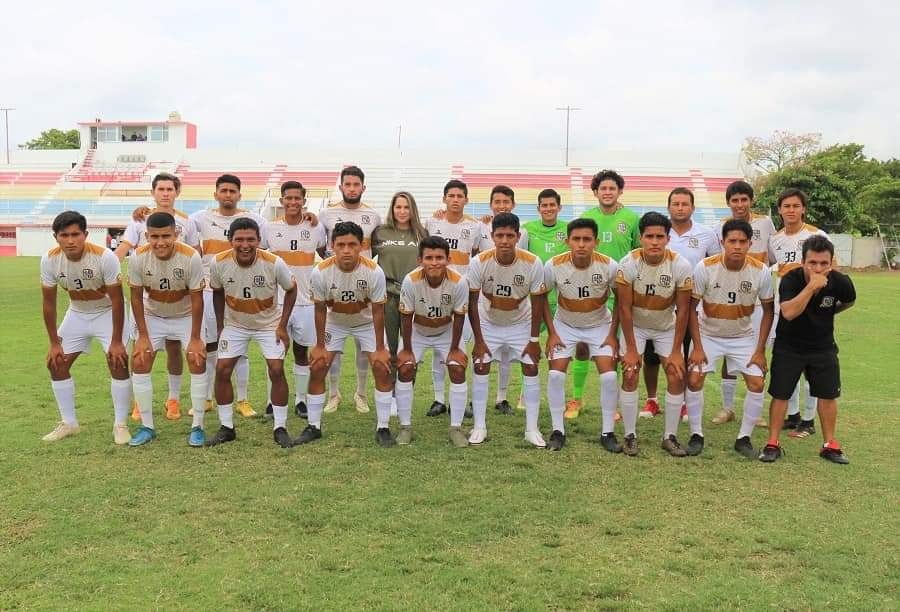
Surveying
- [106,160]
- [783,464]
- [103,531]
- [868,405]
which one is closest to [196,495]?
[103,531]

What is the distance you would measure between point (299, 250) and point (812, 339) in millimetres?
4287

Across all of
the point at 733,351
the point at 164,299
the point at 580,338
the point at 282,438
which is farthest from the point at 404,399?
the point at 733,351

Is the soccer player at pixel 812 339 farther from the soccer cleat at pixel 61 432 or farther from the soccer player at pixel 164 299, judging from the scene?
the soccer cleat at pixel 61 432

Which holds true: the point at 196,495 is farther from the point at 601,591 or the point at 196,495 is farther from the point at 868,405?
the point at 868,405

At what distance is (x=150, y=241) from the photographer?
211 inches

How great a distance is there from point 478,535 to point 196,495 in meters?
1.79

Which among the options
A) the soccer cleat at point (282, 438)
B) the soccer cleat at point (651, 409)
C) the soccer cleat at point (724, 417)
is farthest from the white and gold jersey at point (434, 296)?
the soccer cleat at point (724, 417)

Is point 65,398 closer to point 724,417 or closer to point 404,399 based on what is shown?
point 404,399

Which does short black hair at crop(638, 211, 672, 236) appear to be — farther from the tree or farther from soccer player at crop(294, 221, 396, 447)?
the tree

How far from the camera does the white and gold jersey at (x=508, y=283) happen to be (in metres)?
5.51

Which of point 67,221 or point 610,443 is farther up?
point 67,221

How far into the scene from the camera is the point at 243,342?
556 cm

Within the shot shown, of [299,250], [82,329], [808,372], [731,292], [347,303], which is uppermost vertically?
[299,250]

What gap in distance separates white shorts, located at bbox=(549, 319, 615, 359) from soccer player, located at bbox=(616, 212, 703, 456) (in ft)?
0.64
